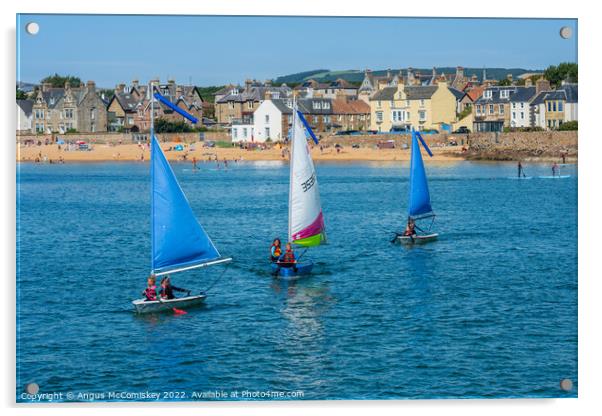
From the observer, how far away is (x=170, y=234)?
26625 mm

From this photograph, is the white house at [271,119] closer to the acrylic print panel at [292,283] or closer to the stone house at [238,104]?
the stone house at [238,104]

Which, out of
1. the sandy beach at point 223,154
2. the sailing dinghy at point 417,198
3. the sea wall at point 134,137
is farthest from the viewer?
the sandy beach at point 223,154

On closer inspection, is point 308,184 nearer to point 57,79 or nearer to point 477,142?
point 57,79

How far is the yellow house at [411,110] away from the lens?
88.8 meters

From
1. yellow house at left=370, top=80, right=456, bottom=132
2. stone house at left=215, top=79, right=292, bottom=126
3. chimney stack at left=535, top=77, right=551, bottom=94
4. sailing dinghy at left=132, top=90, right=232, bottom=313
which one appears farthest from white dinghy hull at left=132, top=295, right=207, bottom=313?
stone house at left=215, top=79, right=292, bottom=126

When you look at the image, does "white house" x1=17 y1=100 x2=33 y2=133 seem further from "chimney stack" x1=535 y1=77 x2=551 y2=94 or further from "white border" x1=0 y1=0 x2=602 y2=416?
"chimney stack" x1=535 y1=77 x2=551 y2=94

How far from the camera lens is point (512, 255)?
3722cm

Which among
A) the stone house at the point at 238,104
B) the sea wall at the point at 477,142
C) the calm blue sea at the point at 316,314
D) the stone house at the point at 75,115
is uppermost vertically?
the stone house at the point at 238,104

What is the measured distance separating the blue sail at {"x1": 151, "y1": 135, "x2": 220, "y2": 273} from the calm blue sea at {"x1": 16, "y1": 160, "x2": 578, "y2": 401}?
4.98 feet

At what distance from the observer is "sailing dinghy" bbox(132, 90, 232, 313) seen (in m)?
26.1

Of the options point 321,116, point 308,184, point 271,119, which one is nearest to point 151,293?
point 308,184

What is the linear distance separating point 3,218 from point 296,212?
13288 mm

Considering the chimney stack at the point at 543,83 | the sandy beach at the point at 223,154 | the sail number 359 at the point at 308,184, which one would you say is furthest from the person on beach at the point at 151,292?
the sandy beach at the point at 223,154

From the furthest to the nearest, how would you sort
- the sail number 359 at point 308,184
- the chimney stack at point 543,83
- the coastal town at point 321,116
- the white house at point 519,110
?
the coastal town at point 321,116 < the white house at point 519,110 < the chimney stack at point 543,83 < the sail number 359 at point 308,184
